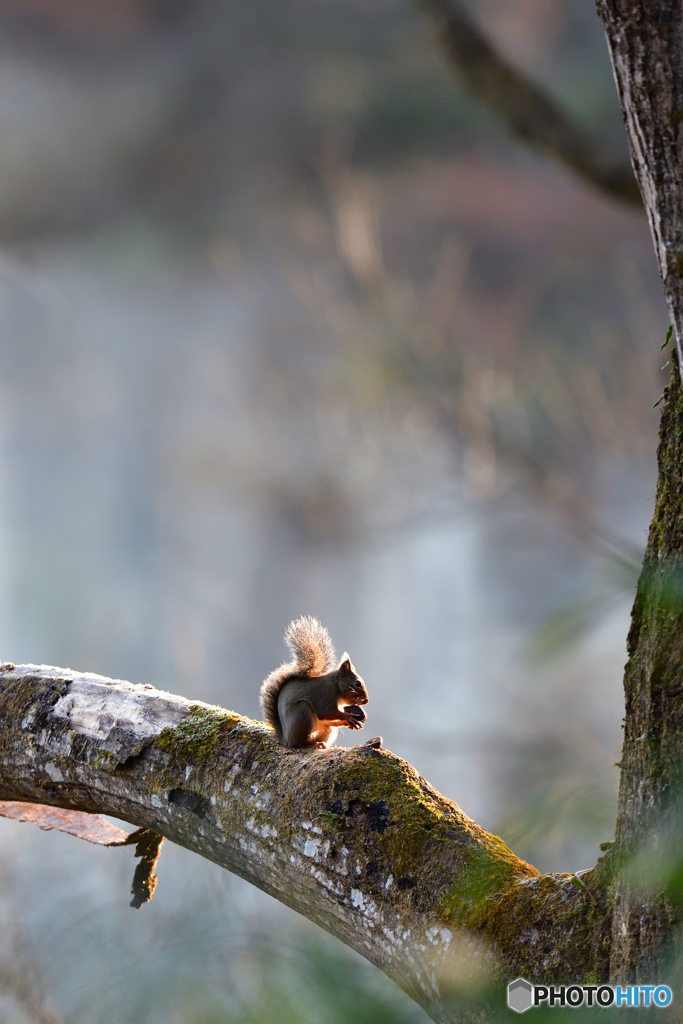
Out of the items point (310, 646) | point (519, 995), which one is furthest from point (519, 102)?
point (519, 995)

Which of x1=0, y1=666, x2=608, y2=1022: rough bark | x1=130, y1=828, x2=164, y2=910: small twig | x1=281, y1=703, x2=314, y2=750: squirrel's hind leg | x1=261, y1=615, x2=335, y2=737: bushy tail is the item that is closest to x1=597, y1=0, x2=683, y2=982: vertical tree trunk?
x1=0, y1=666, x2=608, y2=1022: rough bark

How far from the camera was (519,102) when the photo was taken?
6.26 ft

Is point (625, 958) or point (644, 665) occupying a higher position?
point (644, 665)

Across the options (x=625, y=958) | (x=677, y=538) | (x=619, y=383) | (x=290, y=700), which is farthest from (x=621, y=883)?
(x=619, y=383)

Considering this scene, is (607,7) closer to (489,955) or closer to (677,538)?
(677,538)

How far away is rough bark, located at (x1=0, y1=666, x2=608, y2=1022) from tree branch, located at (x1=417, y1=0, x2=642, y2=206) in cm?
158

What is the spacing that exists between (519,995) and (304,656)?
33.5 inches

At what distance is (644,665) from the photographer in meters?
0.88

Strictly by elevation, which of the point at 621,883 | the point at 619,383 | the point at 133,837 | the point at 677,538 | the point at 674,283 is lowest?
the point at 621,883

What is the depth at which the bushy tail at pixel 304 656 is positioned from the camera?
5.18 feet

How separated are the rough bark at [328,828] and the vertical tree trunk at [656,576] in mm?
117

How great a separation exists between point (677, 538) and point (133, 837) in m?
1.40

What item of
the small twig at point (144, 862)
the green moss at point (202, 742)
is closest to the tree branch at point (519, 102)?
the green moss at point (202, 742)

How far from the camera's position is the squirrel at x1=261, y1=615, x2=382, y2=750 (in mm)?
1393
